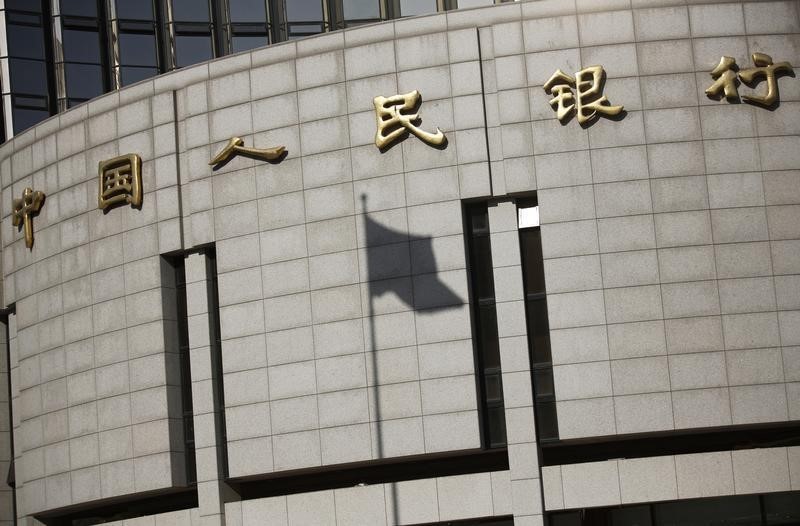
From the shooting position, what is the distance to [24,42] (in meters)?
47.2

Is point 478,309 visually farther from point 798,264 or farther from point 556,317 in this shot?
point 798,264

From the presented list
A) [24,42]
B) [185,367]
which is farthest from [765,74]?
[24,42]

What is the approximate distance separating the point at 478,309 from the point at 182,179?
9.42 m

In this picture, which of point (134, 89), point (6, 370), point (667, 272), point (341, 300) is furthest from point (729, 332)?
point (6, 370)

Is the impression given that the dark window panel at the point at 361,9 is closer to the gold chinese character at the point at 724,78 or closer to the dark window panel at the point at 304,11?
the dark window panel at the point at 304,11

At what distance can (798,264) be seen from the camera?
34312 mm

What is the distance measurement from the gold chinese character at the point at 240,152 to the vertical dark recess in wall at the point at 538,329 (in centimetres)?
675

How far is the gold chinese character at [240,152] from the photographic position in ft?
121

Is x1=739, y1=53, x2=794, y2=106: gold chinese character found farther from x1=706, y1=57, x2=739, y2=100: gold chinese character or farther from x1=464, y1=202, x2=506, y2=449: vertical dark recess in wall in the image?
x1=464, y1=202, x2=506, y2=449: vertical dark recess in wall

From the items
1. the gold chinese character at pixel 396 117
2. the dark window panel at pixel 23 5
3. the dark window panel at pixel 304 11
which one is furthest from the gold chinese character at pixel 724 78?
the dark window panel at pixel 23 5

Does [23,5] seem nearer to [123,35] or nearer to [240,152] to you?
[123,35]

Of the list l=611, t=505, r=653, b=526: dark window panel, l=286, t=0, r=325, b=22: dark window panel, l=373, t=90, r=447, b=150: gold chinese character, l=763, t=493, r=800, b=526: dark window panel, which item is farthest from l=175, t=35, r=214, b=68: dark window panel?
l=763, t=493, r=800, b=526: dark window panel

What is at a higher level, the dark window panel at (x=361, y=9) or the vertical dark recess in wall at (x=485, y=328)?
the dark window panel at (x=361, y=9)

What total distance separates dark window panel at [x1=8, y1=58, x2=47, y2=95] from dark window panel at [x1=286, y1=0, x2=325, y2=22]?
1059 cm
